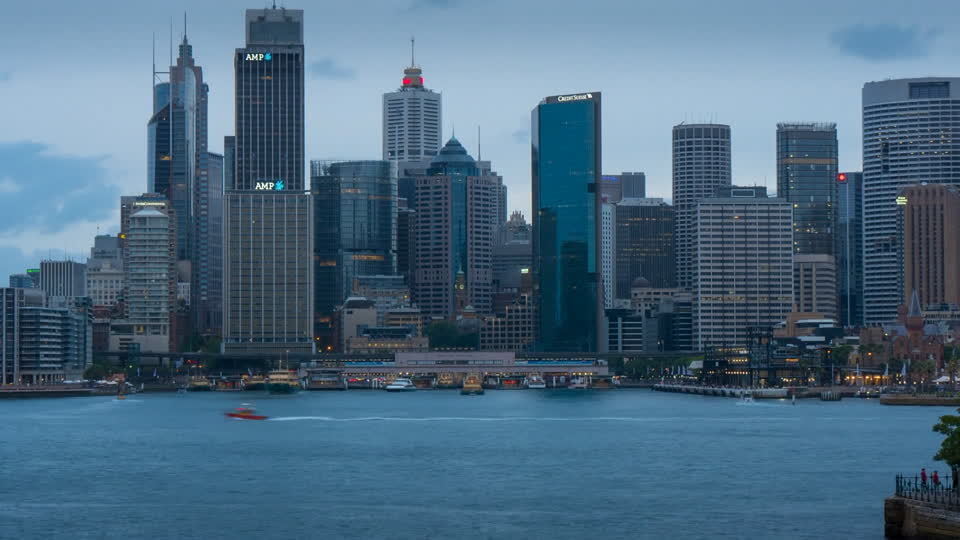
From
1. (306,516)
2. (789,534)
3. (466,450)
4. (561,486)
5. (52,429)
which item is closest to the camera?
(789,534)

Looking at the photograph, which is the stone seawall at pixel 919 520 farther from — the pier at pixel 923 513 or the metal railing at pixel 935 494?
the metal railing at pixel 935 494

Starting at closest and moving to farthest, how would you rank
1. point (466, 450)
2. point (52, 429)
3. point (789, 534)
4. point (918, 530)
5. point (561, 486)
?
point (918, 530) → point (789, 534) → point (561, 486) → point (466, 450) → point (52, 429)

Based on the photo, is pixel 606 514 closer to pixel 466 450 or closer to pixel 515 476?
pixel 515 476

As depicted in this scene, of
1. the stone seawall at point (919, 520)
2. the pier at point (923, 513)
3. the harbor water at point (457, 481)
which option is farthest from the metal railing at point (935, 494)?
the harbor water at point (457, 481)

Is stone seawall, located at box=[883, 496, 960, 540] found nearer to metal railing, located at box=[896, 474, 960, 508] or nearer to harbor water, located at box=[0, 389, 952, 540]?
metal railing, located at box=[896, 474, 960, 508]

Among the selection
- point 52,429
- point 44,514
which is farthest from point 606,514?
point 52,429

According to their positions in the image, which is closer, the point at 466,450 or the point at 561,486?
the point at 561,486
